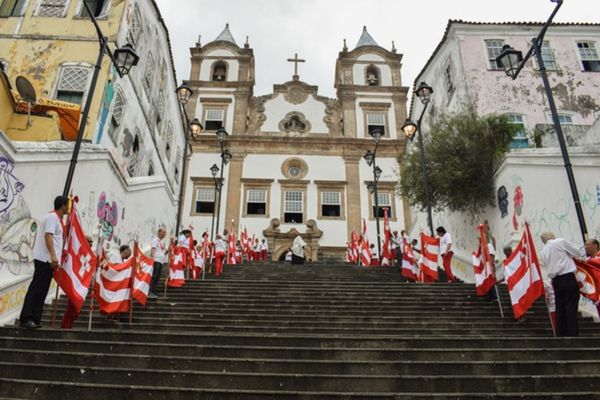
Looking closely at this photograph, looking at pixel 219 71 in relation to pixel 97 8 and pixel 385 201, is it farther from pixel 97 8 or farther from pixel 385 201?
pixel 97 8

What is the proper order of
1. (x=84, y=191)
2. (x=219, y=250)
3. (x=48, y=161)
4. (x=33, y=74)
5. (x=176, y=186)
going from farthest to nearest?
(x=176, y=186), (x=33, y=74), (x=219, y=250), (x=84, y=191), (x=48, y=161)

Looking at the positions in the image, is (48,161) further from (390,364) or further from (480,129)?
(480,129)

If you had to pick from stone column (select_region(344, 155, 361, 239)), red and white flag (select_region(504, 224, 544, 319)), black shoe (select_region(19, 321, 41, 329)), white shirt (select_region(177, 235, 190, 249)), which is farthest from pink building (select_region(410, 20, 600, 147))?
black shoe (select_region(19, 321, 41, 329))

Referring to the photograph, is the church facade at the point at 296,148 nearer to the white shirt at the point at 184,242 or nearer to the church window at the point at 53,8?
the church window at the point at 53,8

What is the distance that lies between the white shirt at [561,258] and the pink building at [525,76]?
10803mm

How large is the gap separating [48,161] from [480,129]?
37.7 feet

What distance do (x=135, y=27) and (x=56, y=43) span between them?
9.43 feet

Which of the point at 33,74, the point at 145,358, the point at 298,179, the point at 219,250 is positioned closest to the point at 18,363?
the point at 145,358

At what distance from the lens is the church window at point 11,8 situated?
14914 mm

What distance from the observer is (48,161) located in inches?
316

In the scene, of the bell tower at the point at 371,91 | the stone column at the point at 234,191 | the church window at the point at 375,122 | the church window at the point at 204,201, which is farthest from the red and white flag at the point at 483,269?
the church window at the point at 375,122

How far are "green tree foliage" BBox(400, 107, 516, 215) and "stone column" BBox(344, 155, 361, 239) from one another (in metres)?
11.8

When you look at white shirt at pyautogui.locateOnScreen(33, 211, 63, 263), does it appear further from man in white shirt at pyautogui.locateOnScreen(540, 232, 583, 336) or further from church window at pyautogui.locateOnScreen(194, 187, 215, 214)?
church window at pyautogui.locateOnScreen(194, 187, 215, 214)

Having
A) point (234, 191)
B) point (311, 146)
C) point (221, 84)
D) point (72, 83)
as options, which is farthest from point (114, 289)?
point (221, 84)
